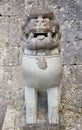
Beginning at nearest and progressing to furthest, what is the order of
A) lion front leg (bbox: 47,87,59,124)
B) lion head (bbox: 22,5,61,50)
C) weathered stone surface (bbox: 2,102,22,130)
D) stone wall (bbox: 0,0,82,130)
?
1. lion head (bbox: 22,5,61,50)
2. lion front leg (bbox: 47,87,59,124)
3. weathered stone surface (bbox: 2,102,22,130)
4. stone wall (bbox: 0,0,82,130)

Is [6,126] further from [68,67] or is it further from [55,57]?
[68,67]

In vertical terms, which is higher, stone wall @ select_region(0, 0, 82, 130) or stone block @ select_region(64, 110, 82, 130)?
stone wall @ select_region(0, 0, 82, 130)

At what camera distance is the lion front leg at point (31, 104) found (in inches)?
58.9

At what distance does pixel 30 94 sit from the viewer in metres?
1.50

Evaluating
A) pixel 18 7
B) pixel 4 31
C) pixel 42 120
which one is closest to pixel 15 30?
pixel 4 31

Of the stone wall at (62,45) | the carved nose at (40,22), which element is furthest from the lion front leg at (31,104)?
the stone wall at (62,45)

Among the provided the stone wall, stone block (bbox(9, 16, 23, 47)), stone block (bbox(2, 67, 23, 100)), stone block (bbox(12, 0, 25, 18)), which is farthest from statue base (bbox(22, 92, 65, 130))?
stone block (bbox(12, 0, 25, 18))

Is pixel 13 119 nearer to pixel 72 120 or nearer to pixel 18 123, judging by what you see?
pixel 18 123

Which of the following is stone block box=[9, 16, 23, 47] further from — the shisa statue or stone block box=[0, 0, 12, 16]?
the shisa statue

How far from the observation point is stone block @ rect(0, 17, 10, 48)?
2.14m

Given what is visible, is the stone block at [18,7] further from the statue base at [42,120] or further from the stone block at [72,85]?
the statue base at [42,120]

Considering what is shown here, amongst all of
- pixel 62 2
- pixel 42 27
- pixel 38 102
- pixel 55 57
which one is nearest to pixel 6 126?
pixel 38 102

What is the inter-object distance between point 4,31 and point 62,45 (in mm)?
508

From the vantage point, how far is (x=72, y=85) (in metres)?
2.11
